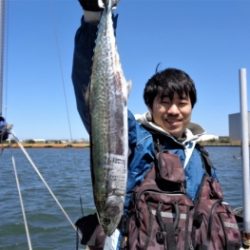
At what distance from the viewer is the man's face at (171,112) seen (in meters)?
2.51

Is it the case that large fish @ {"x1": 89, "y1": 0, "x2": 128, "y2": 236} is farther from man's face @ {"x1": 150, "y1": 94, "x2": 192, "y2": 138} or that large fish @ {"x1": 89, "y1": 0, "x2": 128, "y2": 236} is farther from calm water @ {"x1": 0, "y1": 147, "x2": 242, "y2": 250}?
calm water @ {"x1": 0, "y1": 147, "x2": 242, "y2": 250}

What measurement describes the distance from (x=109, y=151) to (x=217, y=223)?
897mm

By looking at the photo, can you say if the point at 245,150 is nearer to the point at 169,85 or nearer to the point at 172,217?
the point at 169,85

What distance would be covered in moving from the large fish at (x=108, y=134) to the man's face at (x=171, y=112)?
0.62 meters

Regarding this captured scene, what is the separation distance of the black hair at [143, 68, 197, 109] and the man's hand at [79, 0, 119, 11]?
0.63 meters

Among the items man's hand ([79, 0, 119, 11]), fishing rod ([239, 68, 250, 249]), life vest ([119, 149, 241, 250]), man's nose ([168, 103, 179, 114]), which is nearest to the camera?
man's hand ([79, 0, 119, 11])

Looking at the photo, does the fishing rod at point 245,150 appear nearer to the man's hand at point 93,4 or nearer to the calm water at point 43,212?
the calm water at point 43,212

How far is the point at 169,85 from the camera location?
99.7 inches

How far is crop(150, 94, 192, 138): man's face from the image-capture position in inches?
98.9

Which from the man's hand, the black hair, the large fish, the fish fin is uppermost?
the man's hand

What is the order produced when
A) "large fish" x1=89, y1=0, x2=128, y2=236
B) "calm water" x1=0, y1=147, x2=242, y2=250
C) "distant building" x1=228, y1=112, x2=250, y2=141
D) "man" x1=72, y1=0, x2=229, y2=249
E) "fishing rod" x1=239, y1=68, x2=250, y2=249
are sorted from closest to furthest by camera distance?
1. "large fish" x1=89, y1=0, x2=128, y2=236
2. "man" x1=72, y1=0, x2=229, y2=249
3. "fishing rod" x1=239, y1=68, x2=250, y2=249
4. "distant building" x1=228, y1=112, x2=250, y2=141
5. "calm water" x1=0, y1=147, x2=242, y2=250

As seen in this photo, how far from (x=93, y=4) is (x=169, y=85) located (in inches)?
27.4

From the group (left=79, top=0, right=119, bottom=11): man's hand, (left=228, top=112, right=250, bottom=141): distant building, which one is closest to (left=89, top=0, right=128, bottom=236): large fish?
(left=79, top=0, right=119, bottom=11): man's hand

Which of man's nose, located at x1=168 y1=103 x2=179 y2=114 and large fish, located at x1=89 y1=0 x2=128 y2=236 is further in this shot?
man's nose, located at x1=168 y1=103 x2=179 y2=114
